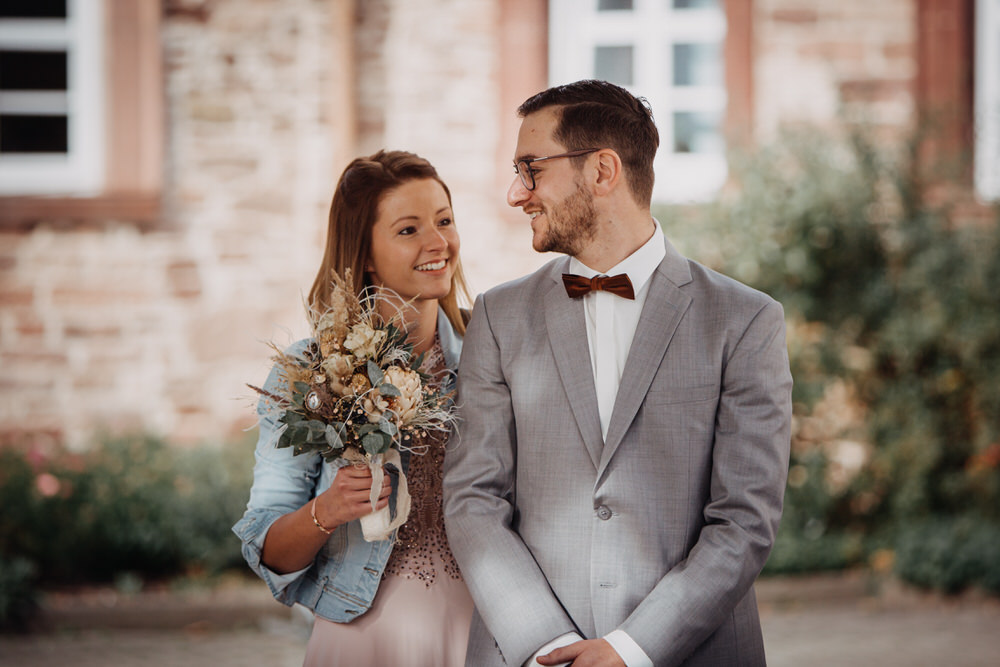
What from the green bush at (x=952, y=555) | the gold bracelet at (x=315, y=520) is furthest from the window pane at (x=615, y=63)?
the gold bracelet at (x=315, y=520)

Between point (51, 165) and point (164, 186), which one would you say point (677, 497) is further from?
point (51, 165)

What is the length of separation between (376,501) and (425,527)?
42 centimetres

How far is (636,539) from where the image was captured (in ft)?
7.98

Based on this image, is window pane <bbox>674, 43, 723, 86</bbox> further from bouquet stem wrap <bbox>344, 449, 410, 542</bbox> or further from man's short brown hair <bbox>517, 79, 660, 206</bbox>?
bouquet stem wrap <bbox>344, 449, 410, 542</bbox>

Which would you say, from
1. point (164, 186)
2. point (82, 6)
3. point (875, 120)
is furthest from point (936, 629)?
point (82, 6)

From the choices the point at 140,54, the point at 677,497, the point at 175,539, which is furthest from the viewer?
the point at 140,54

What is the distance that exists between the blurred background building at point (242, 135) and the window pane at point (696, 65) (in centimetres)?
28

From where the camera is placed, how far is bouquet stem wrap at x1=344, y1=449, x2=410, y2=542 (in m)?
2.48

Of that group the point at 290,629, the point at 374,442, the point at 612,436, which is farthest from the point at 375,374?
the point at 290,629

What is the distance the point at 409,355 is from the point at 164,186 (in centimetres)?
579

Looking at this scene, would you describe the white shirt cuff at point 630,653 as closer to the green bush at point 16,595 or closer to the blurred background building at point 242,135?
the green bush at point 16,595

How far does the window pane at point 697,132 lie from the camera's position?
27.1 ft

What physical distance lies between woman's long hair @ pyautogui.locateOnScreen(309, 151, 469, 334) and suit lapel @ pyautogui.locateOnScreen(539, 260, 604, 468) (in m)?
0.57

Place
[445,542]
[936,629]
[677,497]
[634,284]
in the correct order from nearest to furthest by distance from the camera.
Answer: [677,497] → [634,284] → [445,542] → [936,629]
